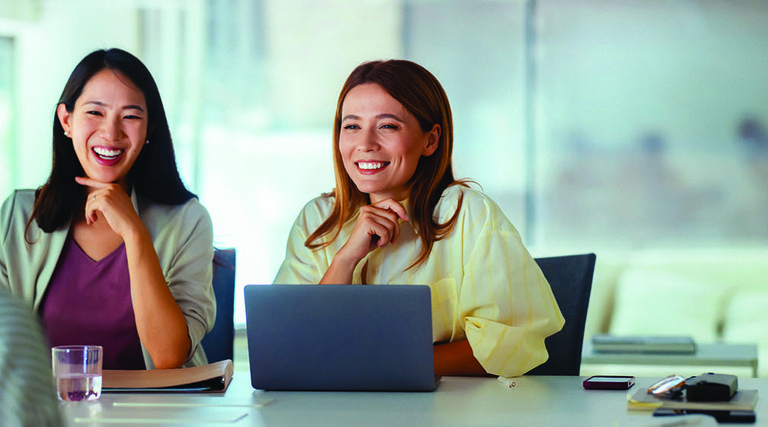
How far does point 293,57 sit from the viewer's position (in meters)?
4.51

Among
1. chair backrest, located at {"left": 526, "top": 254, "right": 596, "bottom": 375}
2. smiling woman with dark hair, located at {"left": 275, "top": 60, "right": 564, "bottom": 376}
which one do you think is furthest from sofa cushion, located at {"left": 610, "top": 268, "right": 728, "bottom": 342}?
smiling woman with dark hair, located at {"left": 275, "top": 60, "right": 564, "bottom": 376}

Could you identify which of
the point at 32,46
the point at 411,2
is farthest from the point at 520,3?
the point at 32,46

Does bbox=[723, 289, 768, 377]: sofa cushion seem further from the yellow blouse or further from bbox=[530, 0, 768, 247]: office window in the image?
the yellow blouse

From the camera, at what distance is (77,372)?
50.0 inches

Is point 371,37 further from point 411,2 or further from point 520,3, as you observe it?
point 520,3

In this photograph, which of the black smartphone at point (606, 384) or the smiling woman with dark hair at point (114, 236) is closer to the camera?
the black smartphone at point (606, 384)

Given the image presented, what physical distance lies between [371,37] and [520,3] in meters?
0.79

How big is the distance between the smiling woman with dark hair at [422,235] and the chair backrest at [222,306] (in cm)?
20

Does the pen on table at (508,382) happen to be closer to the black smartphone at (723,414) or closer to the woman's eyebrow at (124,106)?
the black smartphone at (723,414)

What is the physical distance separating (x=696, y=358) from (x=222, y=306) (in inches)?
58.9

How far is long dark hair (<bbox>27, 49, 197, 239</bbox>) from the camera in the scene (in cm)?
187

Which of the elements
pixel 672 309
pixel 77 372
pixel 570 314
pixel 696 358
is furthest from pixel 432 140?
pixel 672 309

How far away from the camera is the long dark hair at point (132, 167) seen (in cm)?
187

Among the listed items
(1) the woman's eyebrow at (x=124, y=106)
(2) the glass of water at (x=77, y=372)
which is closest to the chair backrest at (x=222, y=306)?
(1) the woman's eyebrow at (x=124, y=106)
